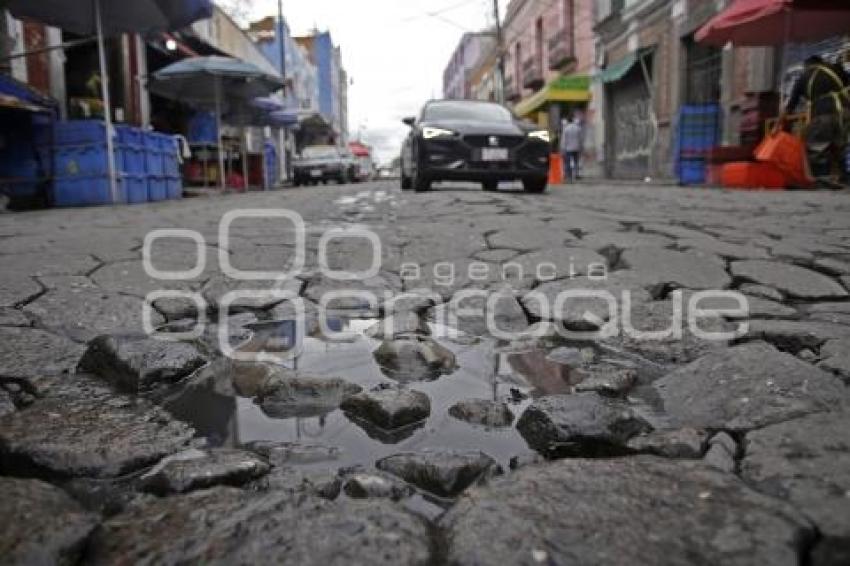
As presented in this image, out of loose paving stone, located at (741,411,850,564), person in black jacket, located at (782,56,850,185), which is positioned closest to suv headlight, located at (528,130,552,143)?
person in black jacket, located at (782,56,850,185)

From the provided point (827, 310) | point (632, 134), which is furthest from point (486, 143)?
point (632, 134)

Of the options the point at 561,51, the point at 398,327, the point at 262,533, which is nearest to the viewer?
the point at 262,533

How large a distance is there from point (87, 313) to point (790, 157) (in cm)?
852

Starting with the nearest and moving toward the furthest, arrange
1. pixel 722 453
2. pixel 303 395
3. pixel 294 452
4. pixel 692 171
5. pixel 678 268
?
pixel 722 453 < pixel 294 452 < pixel 303 395 < pixel 678 268 < pixel 692 171

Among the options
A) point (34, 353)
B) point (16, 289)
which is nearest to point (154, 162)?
point (16, 289)

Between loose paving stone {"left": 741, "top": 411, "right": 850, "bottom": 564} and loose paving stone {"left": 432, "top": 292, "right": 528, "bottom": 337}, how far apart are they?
1109 mm

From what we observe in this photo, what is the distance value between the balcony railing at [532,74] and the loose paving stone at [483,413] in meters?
27.7

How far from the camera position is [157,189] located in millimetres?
9859

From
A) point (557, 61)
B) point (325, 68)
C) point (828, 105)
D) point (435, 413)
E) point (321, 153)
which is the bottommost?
point (435, 413)

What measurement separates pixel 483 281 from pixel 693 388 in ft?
4.63

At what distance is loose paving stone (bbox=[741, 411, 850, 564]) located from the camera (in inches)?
35.5

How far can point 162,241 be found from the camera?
368cm

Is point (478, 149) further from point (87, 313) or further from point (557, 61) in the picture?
point (557, 61)

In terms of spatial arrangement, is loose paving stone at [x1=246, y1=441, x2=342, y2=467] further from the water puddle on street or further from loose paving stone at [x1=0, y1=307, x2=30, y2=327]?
loose paving stone at [x1=0, y1=307, x2=30, y2=327]
